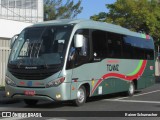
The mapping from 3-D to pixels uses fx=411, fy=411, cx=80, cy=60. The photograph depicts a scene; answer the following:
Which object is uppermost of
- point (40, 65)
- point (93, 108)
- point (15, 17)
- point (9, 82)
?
point (15, 17)

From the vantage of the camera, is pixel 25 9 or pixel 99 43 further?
pixel 25 9

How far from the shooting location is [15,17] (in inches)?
1152

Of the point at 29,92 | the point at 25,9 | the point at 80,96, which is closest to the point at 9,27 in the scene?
the point at 25,9

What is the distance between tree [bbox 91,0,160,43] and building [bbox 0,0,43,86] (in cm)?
1171

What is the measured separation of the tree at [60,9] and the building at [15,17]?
29.1m

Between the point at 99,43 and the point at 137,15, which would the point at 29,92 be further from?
the point at 137,15

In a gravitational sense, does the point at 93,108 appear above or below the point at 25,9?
below

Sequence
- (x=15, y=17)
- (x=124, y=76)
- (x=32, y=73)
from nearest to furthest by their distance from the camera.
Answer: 1. (x=32, y=73)
2. (x=124, y=76)
3. (x=15, y=17)

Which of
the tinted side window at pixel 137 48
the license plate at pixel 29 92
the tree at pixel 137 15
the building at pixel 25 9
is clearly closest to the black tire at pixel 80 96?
the license plate at pixel 29 92

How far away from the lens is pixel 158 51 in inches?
1716

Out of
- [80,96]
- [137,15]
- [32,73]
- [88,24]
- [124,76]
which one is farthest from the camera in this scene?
[137,15]

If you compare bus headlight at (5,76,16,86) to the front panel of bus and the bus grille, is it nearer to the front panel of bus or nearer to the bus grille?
the front panel of bus

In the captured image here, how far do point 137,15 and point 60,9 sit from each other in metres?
24.1

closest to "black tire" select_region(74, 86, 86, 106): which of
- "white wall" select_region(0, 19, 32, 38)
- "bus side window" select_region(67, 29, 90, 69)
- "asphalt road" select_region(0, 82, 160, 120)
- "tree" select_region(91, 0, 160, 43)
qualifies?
"asphalt road" select_region(0, 82, 160, 120)
